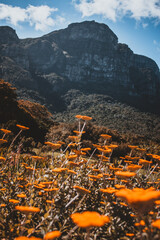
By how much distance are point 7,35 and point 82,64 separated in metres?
64.9

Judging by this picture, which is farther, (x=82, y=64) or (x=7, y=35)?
(x=82, y=64)

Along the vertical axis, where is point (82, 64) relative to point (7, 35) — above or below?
below

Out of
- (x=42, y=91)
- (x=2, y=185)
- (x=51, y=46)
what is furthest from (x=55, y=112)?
(x=2, y=185)

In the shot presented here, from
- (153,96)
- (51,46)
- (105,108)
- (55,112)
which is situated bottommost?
(55,112)

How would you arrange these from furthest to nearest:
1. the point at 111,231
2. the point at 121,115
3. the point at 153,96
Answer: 1. the point at 153,96
2. the point at 121,115
3. the point at 111,231

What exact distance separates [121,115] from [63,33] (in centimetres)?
12673

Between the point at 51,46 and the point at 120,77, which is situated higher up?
the point at 51,46

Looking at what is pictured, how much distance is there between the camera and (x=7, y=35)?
433 feet

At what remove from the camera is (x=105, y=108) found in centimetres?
→ 9019

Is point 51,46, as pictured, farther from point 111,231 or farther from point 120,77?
point 111,231

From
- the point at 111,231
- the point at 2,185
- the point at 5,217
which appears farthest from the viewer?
the point at 2,185

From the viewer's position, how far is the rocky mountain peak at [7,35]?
130m

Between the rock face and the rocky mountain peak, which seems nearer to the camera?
the rock face

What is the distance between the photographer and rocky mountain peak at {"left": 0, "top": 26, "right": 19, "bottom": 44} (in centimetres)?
13012
